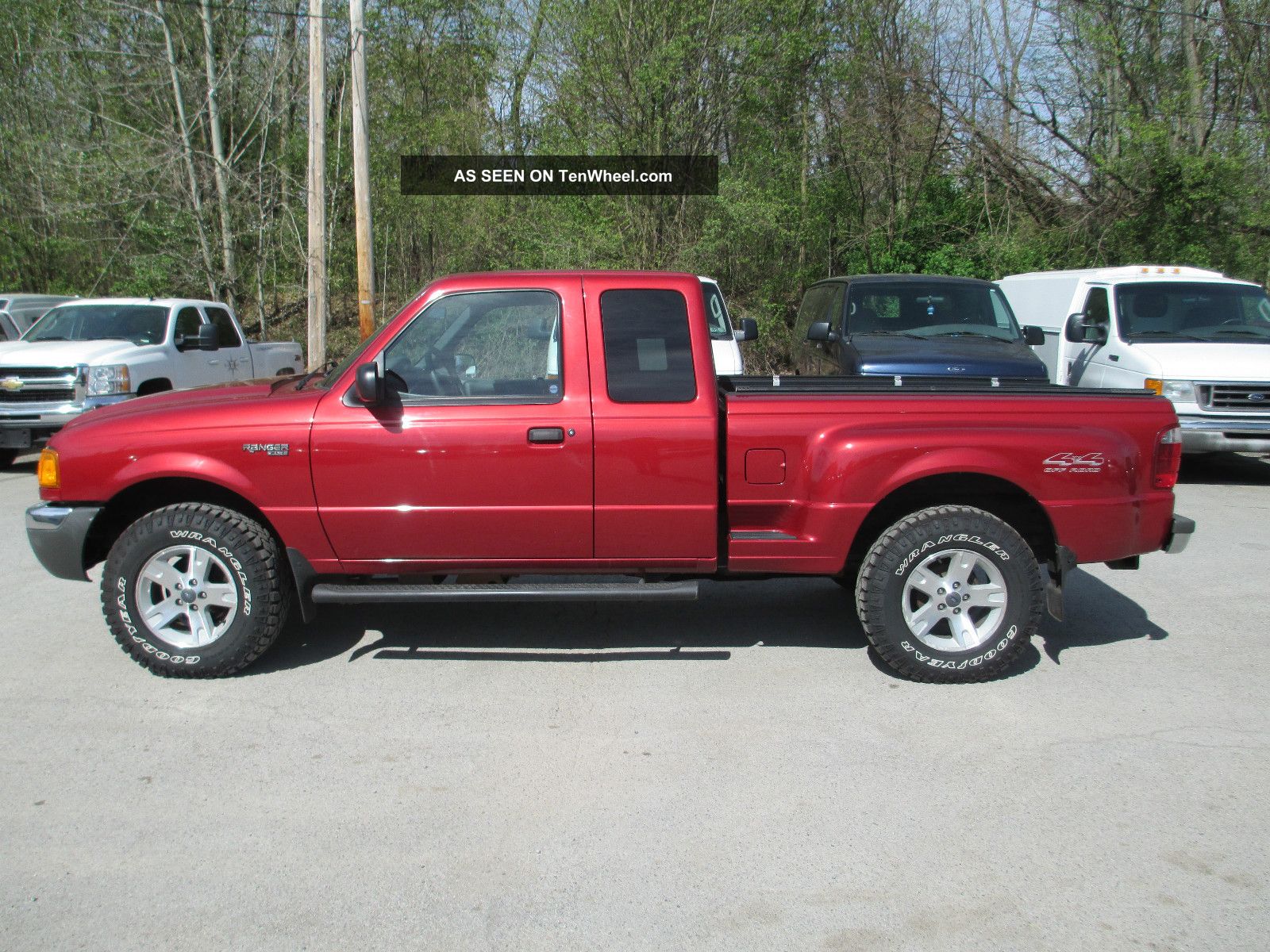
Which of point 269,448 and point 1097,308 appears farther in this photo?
point 1097,308

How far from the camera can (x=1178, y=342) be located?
1033cm

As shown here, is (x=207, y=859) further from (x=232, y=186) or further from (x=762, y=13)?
(x=232, y=186)

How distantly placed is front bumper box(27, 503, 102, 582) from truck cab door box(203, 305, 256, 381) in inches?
301

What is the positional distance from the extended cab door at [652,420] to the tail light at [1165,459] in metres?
2.12

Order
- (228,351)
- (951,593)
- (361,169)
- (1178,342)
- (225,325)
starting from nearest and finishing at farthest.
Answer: (951,593), (1178,342), (228,351), (225,325), (361,169)

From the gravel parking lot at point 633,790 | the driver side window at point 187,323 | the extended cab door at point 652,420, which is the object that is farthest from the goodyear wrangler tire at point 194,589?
the driver side window at point 187,323

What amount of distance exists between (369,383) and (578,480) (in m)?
1.03

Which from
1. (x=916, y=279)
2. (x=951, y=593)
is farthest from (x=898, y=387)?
(x=916, y=279)

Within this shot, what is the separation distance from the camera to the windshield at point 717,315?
12039mm

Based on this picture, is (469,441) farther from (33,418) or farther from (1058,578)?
(33,418)

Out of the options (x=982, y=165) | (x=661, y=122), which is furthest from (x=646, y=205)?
(x=982, y=165)

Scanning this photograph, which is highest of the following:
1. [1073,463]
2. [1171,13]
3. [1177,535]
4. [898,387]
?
[1171,13]

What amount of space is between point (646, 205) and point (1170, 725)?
14633 mm

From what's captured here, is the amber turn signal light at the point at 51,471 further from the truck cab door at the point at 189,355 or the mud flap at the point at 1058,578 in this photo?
the truck cab door at the point at 189,355
